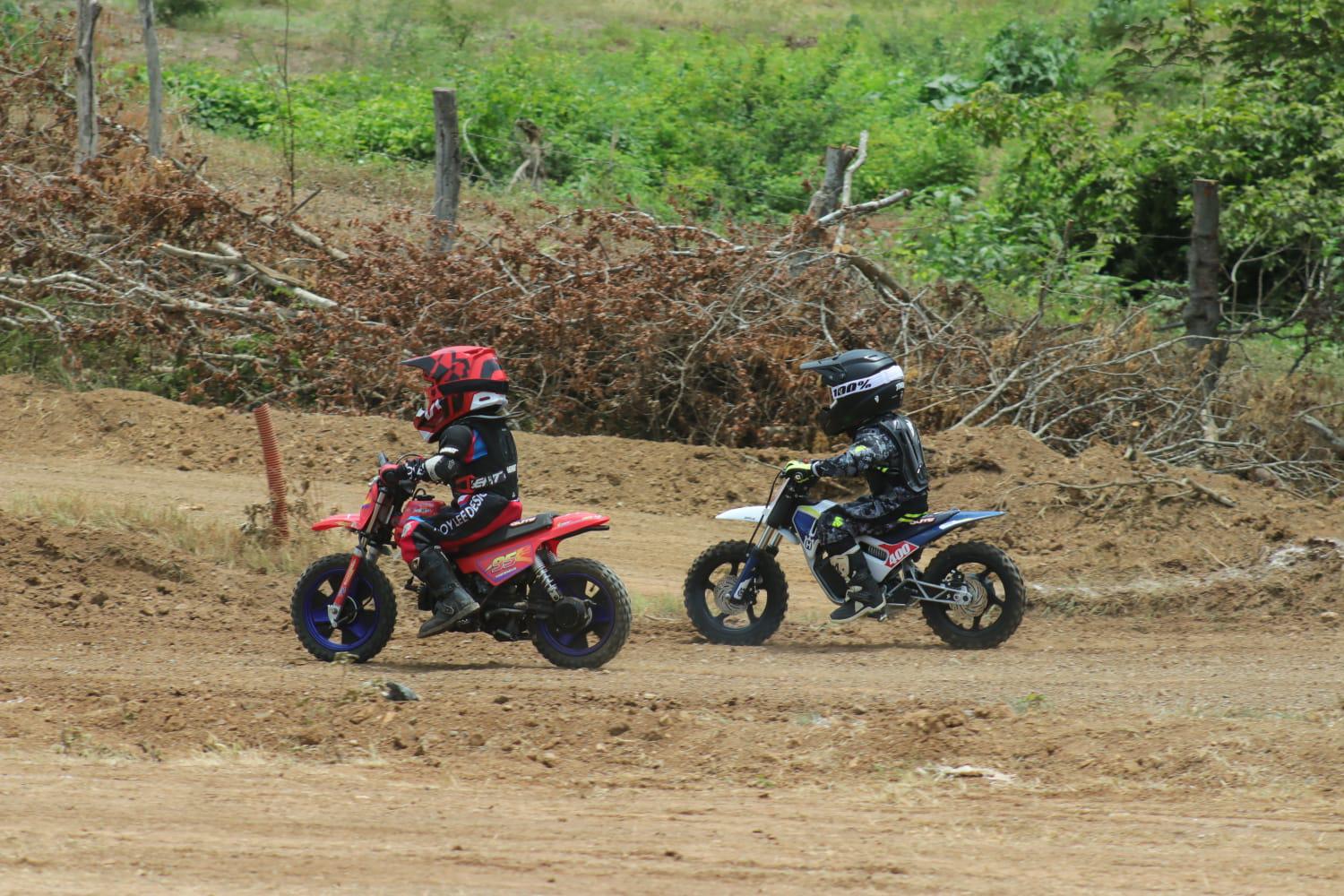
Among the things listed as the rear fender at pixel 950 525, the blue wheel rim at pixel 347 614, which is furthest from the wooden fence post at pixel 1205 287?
the blue wheel rim at pixel 347 614

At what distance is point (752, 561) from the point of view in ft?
31.8

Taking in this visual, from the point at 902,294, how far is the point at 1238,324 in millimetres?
4438

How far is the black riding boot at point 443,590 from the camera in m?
8.41

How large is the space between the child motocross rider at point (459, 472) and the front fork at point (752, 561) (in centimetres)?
180

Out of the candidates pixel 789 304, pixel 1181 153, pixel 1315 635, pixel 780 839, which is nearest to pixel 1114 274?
pixel 1181 153

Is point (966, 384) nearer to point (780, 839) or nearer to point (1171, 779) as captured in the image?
point (1171, 779)

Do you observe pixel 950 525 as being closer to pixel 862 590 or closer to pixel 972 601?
pixel 972 601

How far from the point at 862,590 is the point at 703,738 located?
8.30ft

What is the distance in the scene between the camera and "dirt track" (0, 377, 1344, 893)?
558cm

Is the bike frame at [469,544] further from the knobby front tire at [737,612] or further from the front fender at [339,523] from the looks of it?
the knobby front tire at [737,612]

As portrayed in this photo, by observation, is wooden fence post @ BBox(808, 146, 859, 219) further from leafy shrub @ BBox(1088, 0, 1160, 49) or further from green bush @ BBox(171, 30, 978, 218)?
leafy shrub @ BBox(1088, 0, 1160, 49)

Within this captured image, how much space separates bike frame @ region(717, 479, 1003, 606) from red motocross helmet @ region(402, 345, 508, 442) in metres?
1.90

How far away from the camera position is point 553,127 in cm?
2520

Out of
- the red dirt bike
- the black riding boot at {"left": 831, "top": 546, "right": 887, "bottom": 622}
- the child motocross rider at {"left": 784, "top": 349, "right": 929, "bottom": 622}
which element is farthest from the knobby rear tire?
the black riding boot at {"left": 831, "top": 546, "right": 887, "bottom": 622}
